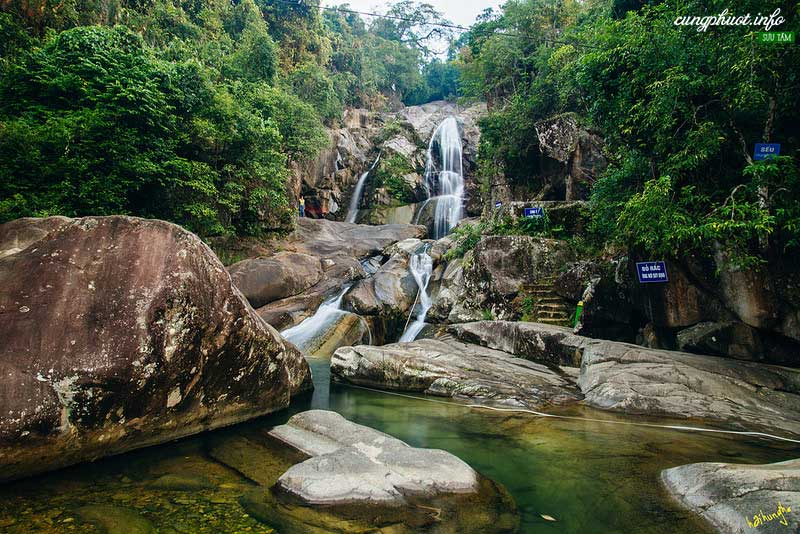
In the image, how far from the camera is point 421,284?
15266mm

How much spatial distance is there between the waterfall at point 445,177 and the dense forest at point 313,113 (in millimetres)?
4626

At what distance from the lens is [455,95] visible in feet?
154

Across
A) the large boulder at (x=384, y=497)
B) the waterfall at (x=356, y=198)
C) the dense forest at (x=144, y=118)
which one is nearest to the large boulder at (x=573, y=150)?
the dense forest at (x=144, y=118)

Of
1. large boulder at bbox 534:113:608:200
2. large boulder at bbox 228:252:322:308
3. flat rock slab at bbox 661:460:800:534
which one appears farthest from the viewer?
large boulder at bbox 534:113:608:200

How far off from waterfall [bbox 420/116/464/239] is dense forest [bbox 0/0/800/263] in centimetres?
463

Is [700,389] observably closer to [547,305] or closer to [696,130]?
[696,130]

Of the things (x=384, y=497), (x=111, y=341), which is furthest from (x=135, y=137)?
(x=384, y=497)

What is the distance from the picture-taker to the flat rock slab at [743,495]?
2919 mm

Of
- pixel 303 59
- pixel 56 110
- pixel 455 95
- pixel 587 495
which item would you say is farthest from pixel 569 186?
pixel 455 95

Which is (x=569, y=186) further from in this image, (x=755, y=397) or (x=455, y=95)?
(x=455, y=95)

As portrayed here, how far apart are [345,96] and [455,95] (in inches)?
706

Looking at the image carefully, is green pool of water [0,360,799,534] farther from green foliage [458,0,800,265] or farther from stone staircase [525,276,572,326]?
stone staircase [525,276,572,326]

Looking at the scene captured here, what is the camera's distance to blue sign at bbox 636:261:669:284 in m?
7.75

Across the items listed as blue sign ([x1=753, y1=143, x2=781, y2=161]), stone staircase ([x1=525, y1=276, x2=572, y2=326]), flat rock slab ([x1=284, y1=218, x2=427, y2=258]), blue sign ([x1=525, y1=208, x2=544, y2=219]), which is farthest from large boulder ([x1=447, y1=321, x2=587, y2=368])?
flat rock slab ([x1=284, y1=218, x2=427, y2=258])
